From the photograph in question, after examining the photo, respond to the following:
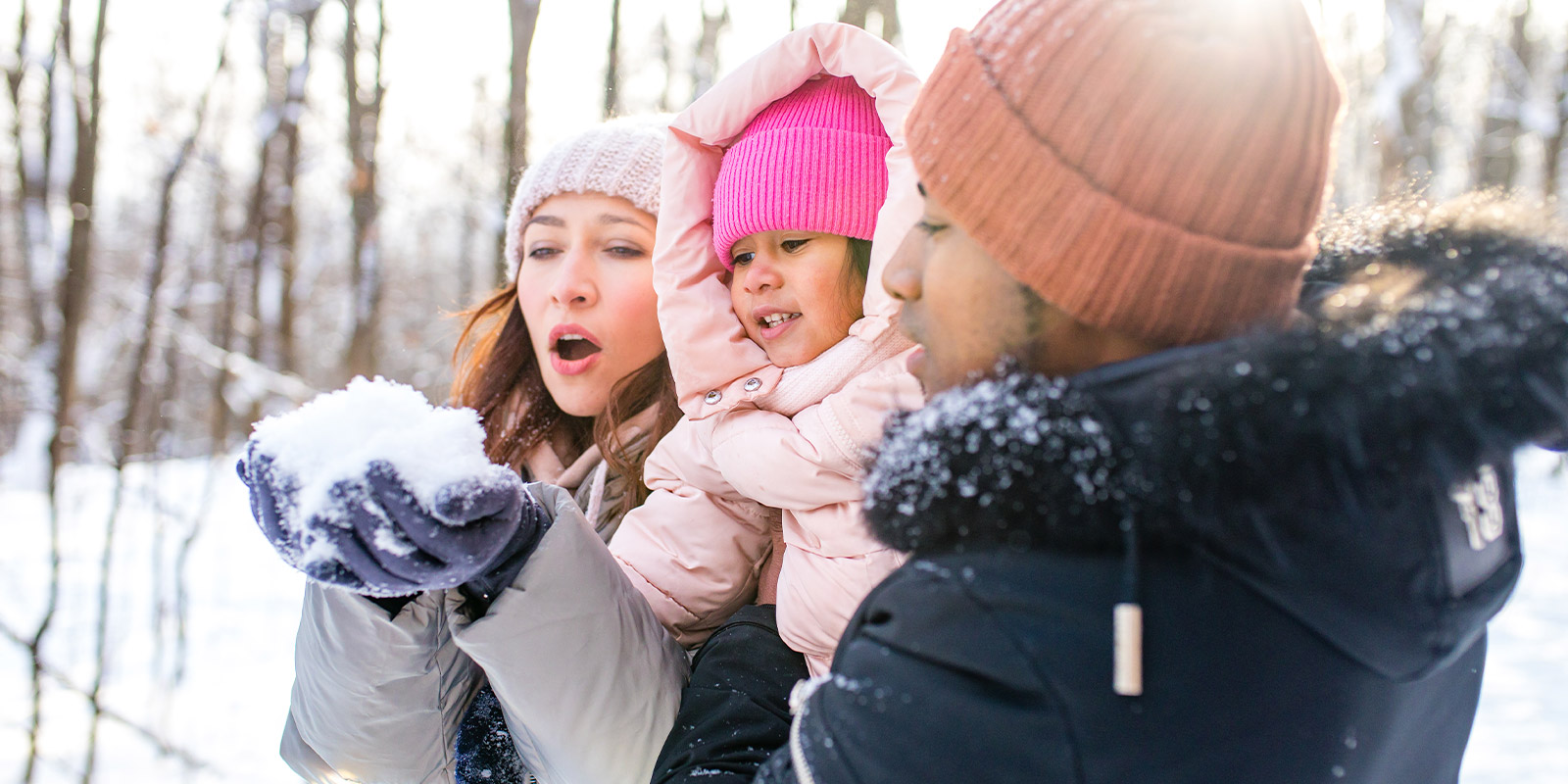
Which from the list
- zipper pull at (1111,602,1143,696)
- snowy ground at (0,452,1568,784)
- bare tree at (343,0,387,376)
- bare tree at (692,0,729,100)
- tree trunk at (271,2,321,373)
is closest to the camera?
zipper pull at (1111,602,1143,696)

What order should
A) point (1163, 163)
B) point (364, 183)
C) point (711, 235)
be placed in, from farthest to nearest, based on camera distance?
point (364, 183) < point (711, 235) < point (1163, 163)

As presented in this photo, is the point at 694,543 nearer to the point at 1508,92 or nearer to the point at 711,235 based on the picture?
the point at 711,235

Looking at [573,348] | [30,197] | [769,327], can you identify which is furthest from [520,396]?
[30,197]

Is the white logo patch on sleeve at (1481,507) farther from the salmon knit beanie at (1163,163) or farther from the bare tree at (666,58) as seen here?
the bare tree at (666,58)

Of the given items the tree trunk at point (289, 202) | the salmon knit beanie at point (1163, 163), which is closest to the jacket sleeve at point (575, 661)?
the salmon knit beanie at point (1163, 163)

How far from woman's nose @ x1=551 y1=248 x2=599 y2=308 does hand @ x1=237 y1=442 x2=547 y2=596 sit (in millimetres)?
956

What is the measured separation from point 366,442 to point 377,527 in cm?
11

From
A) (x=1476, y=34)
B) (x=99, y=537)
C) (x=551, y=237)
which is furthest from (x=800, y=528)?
(x=1476, y=34)

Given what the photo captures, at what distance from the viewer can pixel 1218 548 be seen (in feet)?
2.58

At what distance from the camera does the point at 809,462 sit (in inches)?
58.9

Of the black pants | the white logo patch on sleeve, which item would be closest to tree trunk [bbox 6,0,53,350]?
the black pants

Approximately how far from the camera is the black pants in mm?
1290

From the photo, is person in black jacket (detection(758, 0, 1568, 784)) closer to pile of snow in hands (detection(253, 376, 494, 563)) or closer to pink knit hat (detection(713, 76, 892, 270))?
pile of snow in hands (detection(253, 376, 494, 563))

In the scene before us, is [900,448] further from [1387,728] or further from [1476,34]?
[1476,34]
